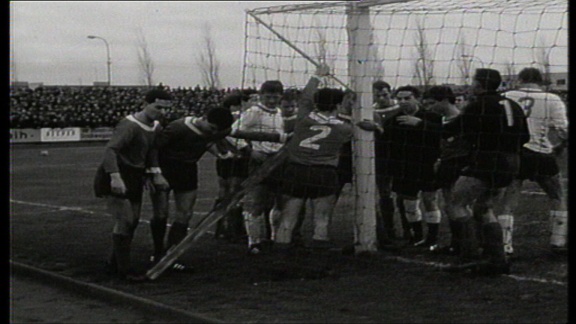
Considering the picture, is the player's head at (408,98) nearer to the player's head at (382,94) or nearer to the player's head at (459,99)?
the player's head at (382,94)

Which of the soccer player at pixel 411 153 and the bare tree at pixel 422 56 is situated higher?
the bare tree at pixel 422 56

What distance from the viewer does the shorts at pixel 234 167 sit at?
10.7m

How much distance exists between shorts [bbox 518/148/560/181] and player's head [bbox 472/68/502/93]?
1.08 meters

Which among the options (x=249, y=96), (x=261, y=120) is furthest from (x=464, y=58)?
(x=249, y=96)

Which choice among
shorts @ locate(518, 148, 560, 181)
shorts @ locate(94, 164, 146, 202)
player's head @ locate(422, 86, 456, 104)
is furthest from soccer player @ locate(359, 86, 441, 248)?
shorts @ locate(94, 164, 146, 202)

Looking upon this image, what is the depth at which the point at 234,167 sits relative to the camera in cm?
1076

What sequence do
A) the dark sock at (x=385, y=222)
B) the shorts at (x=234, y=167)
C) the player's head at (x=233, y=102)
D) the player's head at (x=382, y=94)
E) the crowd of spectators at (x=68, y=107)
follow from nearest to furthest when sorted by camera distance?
the player's head at (x=382, y=94) → the dark sock at (x=385, y=222) → the shorts at (x=234, y=167) → the player's head at (x=233, y=102) → the crowd of spectators at (x=68, y=107)

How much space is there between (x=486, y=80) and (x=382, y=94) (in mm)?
2122

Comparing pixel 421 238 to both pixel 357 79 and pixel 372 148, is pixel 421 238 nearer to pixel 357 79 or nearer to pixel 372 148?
pixel 372 148

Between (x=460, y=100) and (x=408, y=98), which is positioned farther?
(x=408, y=98)

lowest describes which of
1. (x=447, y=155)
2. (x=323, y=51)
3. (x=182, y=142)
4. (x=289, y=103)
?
(x=447, y=155)

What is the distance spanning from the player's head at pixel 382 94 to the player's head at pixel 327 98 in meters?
0.99

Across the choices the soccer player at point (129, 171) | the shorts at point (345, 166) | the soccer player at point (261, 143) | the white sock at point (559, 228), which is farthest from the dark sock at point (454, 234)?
the soccer player at point (129, 171)

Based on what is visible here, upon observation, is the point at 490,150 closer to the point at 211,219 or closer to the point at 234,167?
the point at 211,219
